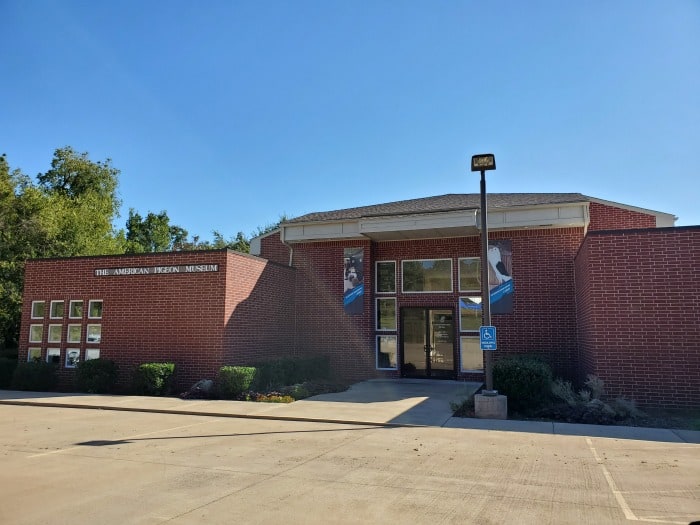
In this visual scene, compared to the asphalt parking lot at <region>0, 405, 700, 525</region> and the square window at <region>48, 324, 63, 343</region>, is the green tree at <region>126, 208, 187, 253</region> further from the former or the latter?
the asphalt parking lot at <region>0, 405, 700, 525</region>

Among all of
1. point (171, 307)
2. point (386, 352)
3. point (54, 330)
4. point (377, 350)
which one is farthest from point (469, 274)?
point (54, 330)

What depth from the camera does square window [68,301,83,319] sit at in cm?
1709

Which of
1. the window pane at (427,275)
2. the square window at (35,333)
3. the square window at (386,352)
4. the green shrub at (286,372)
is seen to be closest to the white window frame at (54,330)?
the square window at (35,333)

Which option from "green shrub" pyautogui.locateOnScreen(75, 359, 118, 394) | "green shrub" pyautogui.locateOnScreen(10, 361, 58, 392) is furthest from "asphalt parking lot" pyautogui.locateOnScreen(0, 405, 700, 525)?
"green shrub" pyautogui.locateOnScreen(10, 361, 58, 392)

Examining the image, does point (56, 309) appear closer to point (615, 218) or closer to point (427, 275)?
point (427, 275)

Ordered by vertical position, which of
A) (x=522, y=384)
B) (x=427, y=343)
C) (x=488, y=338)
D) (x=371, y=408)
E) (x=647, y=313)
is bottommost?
(x=371, y=408)

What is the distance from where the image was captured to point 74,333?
673 inches

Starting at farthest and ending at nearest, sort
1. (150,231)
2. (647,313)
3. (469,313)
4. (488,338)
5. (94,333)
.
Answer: (150,231), (469,313), (94,333), (647,313), (488,338)

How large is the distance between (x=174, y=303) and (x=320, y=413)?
6620mm

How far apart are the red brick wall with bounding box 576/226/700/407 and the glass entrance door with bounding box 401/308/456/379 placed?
5.90 metres

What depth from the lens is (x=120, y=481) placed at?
Result: 6.49m

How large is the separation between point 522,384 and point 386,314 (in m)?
7.70

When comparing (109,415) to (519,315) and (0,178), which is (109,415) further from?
(0,178)

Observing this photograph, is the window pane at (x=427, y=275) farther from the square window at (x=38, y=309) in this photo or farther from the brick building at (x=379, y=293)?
the square window at (x=38, y=309)
